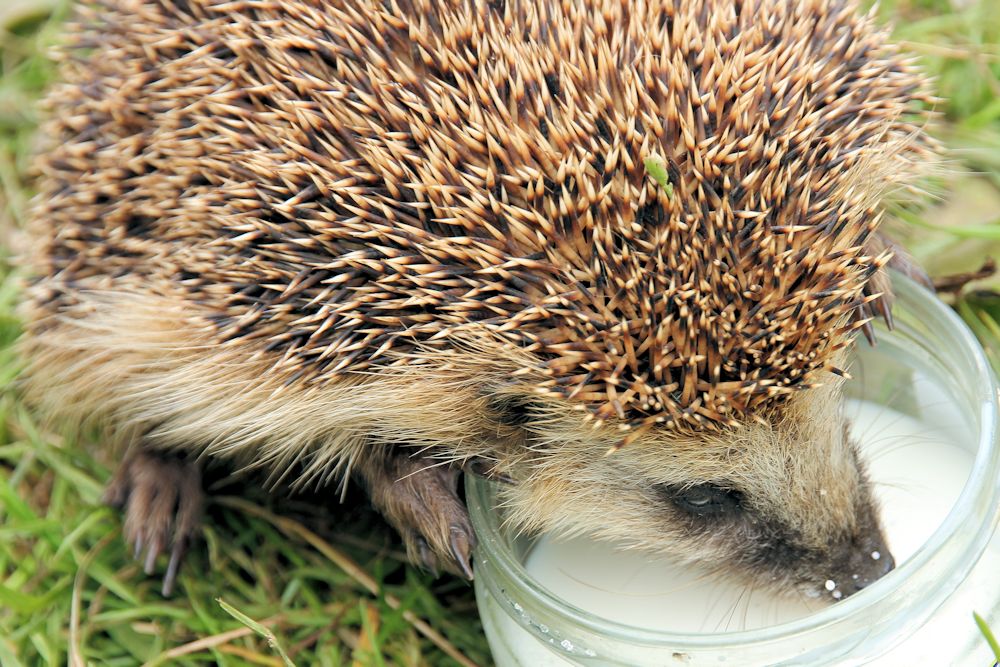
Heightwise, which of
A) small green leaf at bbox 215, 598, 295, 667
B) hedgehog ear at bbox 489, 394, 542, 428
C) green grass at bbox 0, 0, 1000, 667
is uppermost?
hedgehog ear at bbox 489, 394, 542, 428

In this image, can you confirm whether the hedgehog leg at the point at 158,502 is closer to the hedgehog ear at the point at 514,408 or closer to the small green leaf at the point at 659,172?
the hedgehog ear at the point at 514,408

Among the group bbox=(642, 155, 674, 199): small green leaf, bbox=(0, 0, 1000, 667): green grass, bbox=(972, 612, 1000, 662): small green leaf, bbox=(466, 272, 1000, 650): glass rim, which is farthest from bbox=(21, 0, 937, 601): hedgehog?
bbox=(0, 0, 1000, 667): green grass

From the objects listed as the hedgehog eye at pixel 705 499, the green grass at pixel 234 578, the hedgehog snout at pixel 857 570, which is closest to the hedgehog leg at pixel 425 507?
the green grass at pixel 234 578

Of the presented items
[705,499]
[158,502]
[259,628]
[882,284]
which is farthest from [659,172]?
[158,502]

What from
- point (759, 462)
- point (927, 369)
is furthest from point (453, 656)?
point (927, 369)

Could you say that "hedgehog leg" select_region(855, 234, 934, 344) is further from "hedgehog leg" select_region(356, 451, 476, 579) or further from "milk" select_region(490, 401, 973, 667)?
"hedgehog leg" select_region(356, 451, 476, 579)

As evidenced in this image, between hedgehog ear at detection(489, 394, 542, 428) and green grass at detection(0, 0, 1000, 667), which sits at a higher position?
hedgehog ear at detection(489, 394, 542, 428)

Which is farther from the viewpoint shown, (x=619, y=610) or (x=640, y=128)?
(x=619, y=610)

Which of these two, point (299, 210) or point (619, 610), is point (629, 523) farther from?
point (299, 210)
